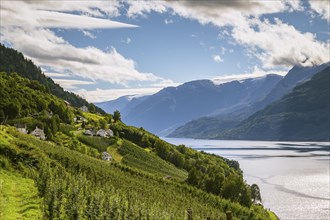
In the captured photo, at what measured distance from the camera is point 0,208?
153ft

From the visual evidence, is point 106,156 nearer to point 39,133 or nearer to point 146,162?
point 146,162

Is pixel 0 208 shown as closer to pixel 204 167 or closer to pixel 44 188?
pixel 44 188

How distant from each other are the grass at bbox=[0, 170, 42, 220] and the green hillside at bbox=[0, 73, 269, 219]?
0.14 meters

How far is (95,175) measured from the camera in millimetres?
92125

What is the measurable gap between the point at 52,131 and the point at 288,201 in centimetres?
9326

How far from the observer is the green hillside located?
53812mm

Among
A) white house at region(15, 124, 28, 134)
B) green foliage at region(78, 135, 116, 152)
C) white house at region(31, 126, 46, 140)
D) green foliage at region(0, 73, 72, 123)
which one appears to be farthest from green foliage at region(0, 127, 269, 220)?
green foliage at region(0, 73, 72, 123)

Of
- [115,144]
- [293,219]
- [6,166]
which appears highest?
[115,144]

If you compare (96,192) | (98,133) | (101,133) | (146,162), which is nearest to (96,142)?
(98,133)

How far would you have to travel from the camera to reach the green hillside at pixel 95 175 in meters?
53.8

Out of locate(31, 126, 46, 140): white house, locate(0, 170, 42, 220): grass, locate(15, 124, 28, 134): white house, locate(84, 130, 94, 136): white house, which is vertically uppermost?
locate(84, 130, 94, 136): white house

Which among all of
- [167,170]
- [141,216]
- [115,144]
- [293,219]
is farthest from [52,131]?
[141,216]

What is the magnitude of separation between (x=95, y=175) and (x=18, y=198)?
38248 millimetres

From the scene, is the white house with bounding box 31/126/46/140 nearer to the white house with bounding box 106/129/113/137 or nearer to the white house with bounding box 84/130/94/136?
the white house with bounding box 84/130/94/136
